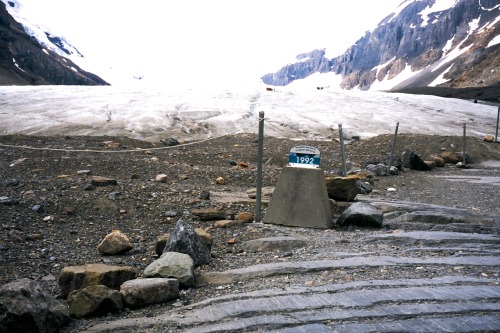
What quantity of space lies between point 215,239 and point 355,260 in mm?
1946

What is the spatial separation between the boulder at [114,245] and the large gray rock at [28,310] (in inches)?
68.7

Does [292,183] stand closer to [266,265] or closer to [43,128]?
[266,265]

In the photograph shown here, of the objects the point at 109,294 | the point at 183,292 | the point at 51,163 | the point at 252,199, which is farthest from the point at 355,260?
the point at 51,163

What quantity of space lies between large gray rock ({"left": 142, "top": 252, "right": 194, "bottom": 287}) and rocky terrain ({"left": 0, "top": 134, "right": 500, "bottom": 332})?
0.14 m

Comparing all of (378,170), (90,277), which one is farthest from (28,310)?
(378,170)

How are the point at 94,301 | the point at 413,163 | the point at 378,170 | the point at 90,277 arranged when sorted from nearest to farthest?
the point at 94,301 < the point at 90,277 < the point at 378,170 < the point at 413,163

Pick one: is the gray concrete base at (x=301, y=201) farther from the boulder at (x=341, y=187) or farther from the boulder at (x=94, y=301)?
the boulder at (x=94, y=301)

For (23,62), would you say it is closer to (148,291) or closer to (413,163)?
(413,163)

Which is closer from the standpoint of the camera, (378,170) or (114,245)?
(114,245)

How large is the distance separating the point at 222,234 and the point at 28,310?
9.78ft

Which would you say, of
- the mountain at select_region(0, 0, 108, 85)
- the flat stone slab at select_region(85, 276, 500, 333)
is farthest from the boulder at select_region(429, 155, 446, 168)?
the mountain at select_region(0, 0, 108, 85)

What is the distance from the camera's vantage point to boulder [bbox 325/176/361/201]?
7.39 metres

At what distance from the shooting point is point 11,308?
3.15 meters

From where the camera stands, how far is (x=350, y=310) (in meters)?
3.31
